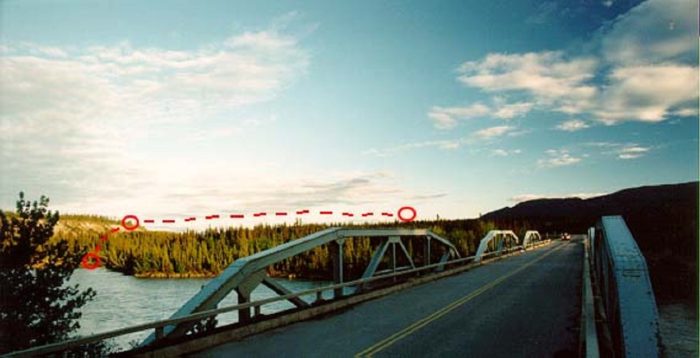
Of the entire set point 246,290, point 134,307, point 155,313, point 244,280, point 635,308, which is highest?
point 635,308

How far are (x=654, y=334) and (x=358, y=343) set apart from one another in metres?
8.41

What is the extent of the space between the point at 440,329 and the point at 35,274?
→ 62.4 feet

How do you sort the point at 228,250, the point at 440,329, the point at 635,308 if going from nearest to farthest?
1. the point at 635,308
2. the point at 440,329
3. the point at 228,250

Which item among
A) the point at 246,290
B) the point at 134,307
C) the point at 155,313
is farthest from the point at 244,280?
the point at 134,307

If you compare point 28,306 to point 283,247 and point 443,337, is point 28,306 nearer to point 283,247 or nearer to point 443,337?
point 283,247

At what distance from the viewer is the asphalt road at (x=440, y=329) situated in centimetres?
1270

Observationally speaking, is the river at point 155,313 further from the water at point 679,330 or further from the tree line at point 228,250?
the tree line at point 228,250

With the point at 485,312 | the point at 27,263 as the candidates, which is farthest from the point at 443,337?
the point at 27,263

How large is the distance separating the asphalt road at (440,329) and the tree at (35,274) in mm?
13121

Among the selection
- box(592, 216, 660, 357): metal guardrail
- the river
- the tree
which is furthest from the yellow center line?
the tree

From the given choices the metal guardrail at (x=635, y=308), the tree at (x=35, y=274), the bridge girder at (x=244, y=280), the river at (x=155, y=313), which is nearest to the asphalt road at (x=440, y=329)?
the bridge girder at (x=244, y=280)

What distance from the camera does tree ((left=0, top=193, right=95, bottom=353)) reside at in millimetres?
23672

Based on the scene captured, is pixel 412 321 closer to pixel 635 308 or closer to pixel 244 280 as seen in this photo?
pixel 244 280

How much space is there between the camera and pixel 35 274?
24.8 metres
